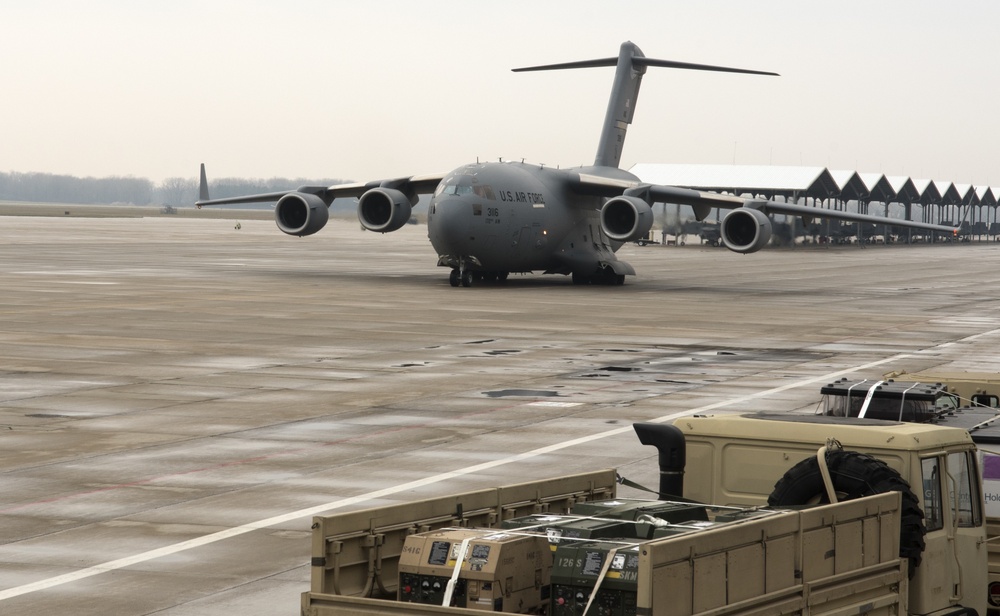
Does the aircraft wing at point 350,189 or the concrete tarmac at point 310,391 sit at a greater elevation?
the aircraft wing at point 350,189

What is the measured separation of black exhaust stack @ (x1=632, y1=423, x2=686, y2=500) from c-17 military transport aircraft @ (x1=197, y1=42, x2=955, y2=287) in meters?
36.1

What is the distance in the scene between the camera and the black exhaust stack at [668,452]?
28.2 feet

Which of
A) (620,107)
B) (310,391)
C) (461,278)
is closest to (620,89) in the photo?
(620,107)

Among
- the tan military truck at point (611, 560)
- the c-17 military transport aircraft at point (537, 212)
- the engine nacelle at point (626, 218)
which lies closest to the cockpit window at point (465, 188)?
the c-17 military transport aircraft at point (537, 212)

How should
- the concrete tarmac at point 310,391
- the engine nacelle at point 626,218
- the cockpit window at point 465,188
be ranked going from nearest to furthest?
the concrete tarmac at point 310,391 < the cockpit window at point 465,188 < the engine nacelle at point 626,218

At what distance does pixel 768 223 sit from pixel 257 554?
38.2 metres

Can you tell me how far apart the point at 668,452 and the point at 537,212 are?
38.6 metres

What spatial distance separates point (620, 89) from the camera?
184 feet

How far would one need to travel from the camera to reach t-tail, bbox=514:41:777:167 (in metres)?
55.4

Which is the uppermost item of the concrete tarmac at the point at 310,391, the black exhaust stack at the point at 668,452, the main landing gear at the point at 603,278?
the black exhaust stack at the point at 668,452

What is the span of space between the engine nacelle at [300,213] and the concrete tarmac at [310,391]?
10.0 feet

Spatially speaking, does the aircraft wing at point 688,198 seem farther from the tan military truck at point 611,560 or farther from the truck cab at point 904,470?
the tan military truck at point 611,560

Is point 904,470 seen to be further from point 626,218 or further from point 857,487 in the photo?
point 626,218

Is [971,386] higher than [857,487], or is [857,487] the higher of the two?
[857,487]
